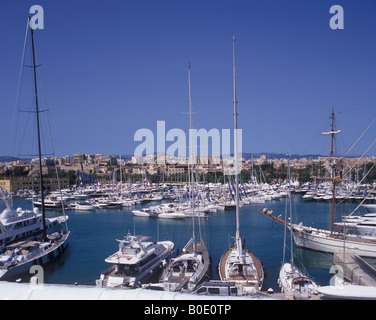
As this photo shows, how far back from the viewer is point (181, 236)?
58.3ft

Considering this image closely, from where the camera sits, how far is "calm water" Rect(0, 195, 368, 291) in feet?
38.6

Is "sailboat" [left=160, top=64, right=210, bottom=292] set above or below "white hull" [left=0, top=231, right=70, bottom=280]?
above

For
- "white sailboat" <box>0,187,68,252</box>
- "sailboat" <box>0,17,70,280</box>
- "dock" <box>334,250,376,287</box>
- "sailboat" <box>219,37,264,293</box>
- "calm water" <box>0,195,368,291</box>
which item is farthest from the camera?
"white sailboat" <box>0,187,68,252</box>

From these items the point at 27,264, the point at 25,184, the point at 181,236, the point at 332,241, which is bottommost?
the point at 181,236

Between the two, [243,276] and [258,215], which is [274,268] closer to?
[243,276]

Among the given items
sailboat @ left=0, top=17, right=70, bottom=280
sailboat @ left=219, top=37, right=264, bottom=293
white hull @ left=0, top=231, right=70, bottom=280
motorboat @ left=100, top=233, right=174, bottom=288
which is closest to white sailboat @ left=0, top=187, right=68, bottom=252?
sailboat @ left=0, top=17, right=70, bottom=280

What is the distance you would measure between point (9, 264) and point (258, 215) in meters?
17.8

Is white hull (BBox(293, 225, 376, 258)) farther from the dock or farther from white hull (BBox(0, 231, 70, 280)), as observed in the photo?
white hull (BBox(0, 231, 70, 280))

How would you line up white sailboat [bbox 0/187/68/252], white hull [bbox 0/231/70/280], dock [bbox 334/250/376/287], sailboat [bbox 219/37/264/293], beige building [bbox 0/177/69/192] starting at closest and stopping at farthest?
dock [bbox 334/250/376/287]
sailboat [bbox 219/37/264/293]
white hull [bbox 0/231/70/280]
white sailboat [bbox 0/187/68/252]
beige building [bbox 0/177/69/192]

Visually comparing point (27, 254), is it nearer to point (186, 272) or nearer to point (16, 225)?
point (16, 225)

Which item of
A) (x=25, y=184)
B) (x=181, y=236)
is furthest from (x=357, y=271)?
(x=25, y=184)
